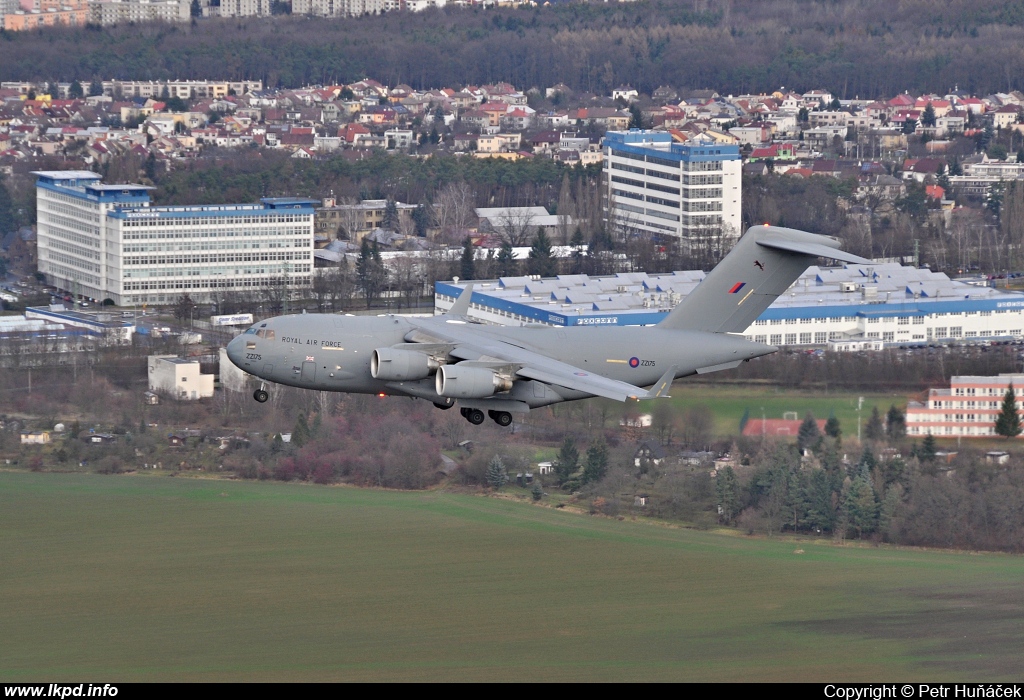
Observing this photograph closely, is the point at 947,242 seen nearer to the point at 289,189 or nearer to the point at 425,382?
the point at 289,189

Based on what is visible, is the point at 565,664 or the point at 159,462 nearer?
the point at 565,664

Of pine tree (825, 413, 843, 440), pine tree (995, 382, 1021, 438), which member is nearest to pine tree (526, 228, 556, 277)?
pine tree (825, 413, 843, 440)

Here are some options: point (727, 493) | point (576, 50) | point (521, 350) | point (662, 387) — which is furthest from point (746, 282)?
point (576, 50)

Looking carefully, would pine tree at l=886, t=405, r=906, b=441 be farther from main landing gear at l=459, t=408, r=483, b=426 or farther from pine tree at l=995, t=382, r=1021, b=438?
main landing gear at l=459, t=408, r=483, b=426

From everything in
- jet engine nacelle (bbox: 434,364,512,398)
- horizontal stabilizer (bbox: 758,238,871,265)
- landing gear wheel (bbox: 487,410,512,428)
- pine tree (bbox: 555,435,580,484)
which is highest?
horizontal stabilizer (bbox: 758,238,871,265)

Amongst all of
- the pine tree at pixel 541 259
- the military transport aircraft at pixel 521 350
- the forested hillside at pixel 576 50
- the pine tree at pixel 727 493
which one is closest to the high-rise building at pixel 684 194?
the pine tree at pixel 541 259

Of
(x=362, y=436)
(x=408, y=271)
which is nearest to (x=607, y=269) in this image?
(x=408, y=271)
